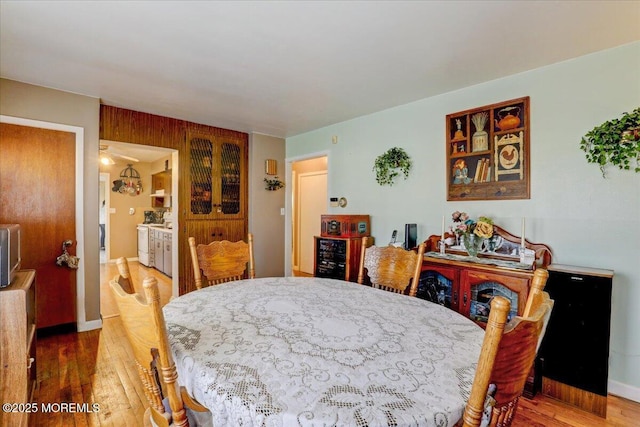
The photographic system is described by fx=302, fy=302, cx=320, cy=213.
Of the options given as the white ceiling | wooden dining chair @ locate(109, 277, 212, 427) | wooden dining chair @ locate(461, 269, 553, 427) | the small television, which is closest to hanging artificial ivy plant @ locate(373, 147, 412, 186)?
the white ceiling

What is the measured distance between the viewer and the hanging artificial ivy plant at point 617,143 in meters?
2.00

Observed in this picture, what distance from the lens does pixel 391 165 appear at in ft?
11.0

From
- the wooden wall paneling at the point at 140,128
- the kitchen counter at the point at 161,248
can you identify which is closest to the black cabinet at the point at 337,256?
the wooden wall paneling at the point at 140,128

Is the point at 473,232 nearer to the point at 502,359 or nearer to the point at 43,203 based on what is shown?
the point at 502,359

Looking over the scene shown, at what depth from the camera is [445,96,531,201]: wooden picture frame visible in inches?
98.6

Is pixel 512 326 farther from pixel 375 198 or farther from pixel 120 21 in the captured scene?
pixel 375 198

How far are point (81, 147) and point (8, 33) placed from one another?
4.14 ft

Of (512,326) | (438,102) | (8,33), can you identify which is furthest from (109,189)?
(512,326)

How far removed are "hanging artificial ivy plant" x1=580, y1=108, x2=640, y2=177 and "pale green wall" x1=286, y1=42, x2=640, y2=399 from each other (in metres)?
0.06

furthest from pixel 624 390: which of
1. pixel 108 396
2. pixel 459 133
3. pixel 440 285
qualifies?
pixel 108 396

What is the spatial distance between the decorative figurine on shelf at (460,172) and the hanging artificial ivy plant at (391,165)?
1.63 feet

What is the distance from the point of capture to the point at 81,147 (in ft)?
10.1

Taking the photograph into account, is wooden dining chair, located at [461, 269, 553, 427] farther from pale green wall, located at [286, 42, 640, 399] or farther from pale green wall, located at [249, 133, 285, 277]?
pale green wall, located at [249, 133, 285, 277]

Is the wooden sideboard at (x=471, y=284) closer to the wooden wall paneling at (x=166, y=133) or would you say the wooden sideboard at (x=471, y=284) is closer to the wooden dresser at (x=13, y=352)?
the wooden dresser at (x=13, y=352)
